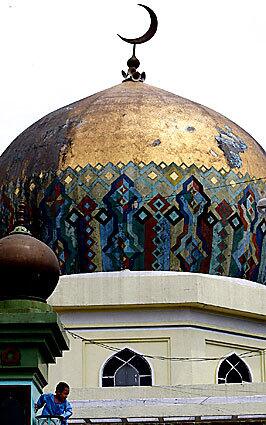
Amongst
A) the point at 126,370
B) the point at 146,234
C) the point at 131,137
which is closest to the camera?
the point at 126,370

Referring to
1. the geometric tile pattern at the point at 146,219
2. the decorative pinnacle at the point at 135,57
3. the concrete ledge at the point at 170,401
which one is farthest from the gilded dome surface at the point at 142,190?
the concrete ledge at the point at 170,401

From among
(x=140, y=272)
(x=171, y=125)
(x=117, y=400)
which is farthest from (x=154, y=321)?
(x=171, y=125)

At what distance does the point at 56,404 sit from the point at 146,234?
750cm

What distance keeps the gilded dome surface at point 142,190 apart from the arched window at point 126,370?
50.1 inches

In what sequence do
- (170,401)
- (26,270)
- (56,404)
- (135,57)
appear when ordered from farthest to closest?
(135,57)
(170,401)
(26,270)
(56,404)

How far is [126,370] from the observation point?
13469 millimetres

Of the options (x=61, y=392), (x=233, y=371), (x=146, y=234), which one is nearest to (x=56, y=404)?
(x=61, y=392)

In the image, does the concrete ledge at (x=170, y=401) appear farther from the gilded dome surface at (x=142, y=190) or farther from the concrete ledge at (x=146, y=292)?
the gilded dome surface at (x=142, y=190)

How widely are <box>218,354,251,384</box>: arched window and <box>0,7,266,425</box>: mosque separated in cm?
2

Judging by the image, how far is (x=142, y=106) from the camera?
1516 cm

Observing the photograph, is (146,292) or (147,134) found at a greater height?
(147,134)

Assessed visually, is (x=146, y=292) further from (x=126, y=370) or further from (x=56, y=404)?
(x=56, y=404)

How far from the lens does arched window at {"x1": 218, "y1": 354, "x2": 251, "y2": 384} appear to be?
13656 millimetres

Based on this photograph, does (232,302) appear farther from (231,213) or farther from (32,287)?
(32,287)
